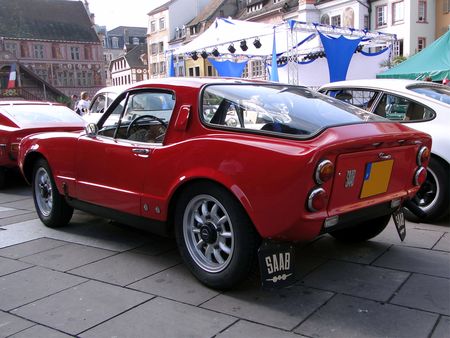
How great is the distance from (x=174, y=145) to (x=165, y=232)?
74cm

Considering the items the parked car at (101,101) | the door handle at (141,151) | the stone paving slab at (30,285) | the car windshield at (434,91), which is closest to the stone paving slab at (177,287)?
the stone paving slab at (30,285)

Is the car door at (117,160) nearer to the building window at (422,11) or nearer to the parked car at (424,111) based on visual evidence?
the parked car at (424,111)

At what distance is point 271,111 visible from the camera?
3.55 m

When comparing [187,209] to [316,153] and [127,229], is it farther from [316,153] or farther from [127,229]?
[127,229]

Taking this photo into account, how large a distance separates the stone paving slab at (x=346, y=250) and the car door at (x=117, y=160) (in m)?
1.68

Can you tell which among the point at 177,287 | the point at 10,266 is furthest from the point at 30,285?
the point at 177,287

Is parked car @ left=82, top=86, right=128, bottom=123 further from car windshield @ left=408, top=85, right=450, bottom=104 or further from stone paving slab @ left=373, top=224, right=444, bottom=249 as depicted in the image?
stone paving slab @ left=373, top=224, right=444, bottom=249

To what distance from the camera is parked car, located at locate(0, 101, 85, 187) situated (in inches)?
305

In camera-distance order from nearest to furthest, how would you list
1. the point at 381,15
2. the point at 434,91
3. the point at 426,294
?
the point at 426,294 → the point at 434,91 → the point at 381,15

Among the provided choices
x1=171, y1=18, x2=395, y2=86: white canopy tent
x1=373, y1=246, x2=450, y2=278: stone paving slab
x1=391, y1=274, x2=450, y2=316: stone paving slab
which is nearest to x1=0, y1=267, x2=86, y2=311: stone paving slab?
x1=391, y1=274, x2=450, y2=316: stone paving slab

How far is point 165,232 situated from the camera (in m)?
3.90

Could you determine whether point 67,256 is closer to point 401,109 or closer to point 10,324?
point 10,324

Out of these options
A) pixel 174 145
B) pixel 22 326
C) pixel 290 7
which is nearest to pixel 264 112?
pixel 174 145

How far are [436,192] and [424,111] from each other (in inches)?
37.6
